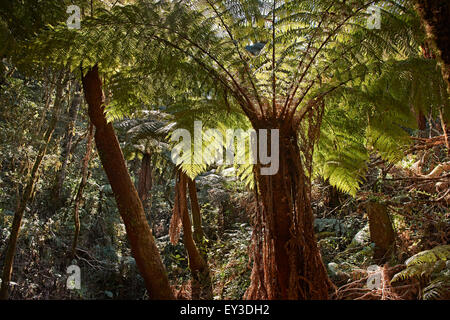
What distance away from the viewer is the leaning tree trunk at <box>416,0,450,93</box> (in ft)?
3.09

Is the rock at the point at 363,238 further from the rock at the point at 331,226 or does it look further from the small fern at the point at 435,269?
the small fern at the point at 435,269

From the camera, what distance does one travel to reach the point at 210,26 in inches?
77.9

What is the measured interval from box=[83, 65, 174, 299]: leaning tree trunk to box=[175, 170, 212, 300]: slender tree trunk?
2.18 meters

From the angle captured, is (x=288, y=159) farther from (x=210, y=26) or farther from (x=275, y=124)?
(x=210, y=26)

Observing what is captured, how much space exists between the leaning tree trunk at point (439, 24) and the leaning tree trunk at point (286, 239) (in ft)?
2.87

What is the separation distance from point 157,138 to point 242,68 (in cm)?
420

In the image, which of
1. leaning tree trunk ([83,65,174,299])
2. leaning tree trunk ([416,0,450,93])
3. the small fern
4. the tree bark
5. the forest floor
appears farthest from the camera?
the tree bark

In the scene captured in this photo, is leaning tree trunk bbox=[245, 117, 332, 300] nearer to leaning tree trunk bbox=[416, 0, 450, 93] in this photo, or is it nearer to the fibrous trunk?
leaning tree trunk bbox=[416, 0, 450, 93]

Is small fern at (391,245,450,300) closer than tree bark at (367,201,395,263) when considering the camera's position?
Yes

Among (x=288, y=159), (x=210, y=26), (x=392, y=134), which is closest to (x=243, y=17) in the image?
(x=210, y=26)

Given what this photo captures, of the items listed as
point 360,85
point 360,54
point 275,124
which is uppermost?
point 360,54

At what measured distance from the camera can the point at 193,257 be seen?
522cm

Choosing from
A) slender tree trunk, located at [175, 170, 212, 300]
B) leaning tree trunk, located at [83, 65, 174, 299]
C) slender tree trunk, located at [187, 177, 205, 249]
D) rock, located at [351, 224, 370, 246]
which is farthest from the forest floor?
leaning tree trunk, located at [83, 65, 174, 299]

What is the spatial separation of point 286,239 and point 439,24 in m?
1.14
